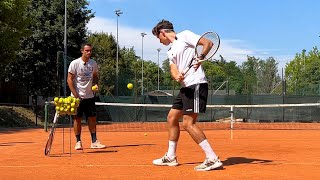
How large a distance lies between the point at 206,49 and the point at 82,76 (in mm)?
3073

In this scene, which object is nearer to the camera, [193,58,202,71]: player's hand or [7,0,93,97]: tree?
[193,58,202,71]: player's hand

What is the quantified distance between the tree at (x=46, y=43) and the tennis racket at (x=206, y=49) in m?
24.5

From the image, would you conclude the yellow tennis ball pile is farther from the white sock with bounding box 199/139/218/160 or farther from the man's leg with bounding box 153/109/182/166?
the white sock with bounding box 199/139/218/160

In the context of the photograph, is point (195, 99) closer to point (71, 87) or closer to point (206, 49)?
point (206, 49)

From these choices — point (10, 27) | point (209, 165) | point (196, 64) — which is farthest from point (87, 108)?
point (10, 27)

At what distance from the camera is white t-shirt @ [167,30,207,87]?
5.79 m

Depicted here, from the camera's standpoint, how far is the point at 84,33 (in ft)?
110

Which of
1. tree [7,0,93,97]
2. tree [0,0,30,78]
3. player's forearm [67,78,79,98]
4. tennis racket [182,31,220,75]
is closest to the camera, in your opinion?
tennis racket [182,31,220,75]

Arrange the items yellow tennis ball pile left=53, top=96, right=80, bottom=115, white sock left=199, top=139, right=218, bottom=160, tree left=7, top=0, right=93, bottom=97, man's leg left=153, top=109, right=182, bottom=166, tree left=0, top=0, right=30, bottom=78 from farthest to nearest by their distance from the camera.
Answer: tree left=7, top=0, right=93, bottom=97 < tree left=0, top=0, right=30, bottom=78 < yellow tennis ball pile left=53, top=96, right=80, bottom=115 < man's leg left=153, top=109, right=182, bottom=166 < white sock left=199, top=139, right=218, bottom=160

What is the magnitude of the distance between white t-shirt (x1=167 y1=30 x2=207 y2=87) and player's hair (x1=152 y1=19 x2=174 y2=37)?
301 mm

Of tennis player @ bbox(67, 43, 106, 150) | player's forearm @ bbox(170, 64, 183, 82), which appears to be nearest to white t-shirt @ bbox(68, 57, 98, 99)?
tennis player @ bbox(67, 43, 106, 150)

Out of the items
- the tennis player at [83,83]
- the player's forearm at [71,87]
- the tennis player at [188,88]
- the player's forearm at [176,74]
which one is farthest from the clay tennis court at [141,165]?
the player's forearm at [176,74]

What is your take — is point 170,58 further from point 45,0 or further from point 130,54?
point 130,54

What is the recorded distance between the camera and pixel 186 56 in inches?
230
